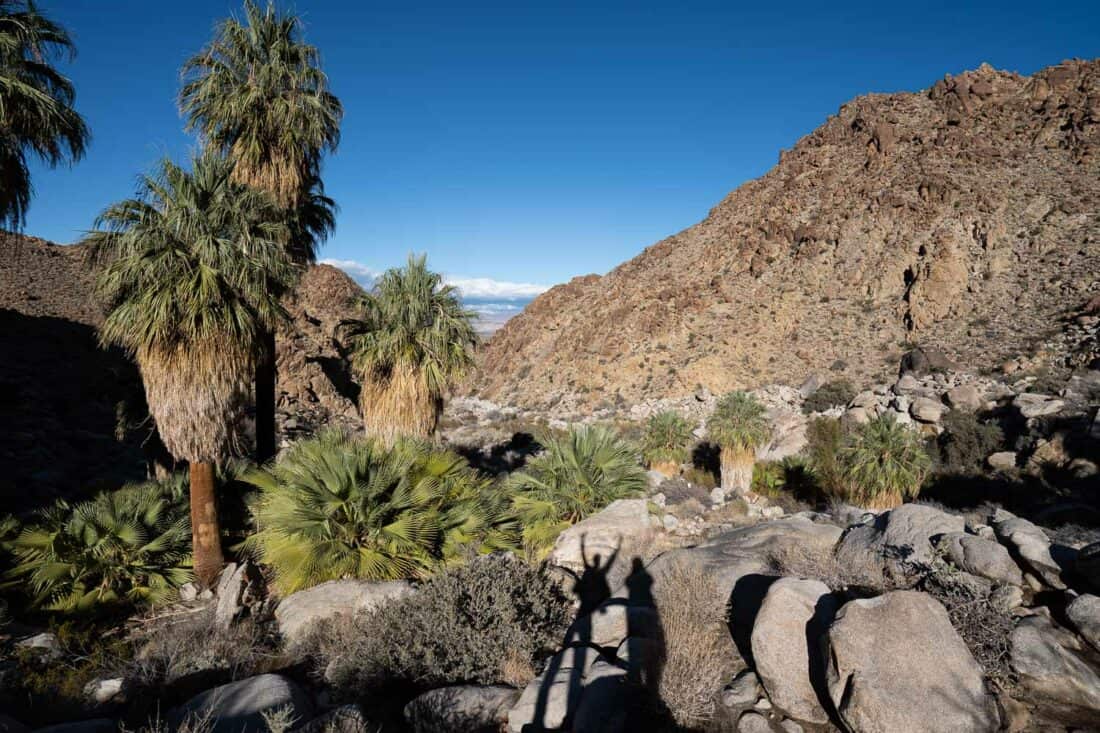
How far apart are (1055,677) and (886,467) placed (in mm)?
11142

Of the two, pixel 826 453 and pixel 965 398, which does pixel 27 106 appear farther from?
pixel 965 398

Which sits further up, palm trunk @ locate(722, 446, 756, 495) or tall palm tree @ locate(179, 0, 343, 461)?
tall palm tree @ locate(179, 0, 343, 461)

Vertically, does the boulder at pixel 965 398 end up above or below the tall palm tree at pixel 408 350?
below

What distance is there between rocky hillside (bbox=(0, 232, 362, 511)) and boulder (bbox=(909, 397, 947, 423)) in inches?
860

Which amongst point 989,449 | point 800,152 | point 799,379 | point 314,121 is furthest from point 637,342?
point 314,121

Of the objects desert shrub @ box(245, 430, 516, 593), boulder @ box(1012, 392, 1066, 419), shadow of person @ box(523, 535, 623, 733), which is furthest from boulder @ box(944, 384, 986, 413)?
shadow of person @ box(523, 535, 623, 733)

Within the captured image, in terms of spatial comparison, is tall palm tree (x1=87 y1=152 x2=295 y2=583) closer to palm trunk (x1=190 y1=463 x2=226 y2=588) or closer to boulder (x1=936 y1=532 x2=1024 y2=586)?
palm trunk (x1=190 y1=463 x2=226 y2=588)

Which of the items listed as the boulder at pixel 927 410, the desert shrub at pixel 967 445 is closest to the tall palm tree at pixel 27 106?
Answer: the desert shrub at pixel 967 445

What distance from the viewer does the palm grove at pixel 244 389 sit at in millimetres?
6969

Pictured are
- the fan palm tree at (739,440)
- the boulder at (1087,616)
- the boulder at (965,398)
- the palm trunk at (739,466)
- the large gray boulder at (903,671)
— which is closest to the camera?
the large gray boulder at (903,671)

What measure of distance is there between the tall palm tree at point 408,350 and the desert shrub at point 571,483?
257cm

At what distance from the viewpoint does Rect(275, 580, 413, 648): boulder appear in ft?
19.5

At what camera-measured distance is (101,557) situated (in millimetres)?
7305

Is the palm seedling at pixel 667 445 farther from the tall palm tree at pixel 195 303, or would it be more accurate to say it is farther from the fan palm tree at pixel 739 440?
the tall palm tree at pixel 195 303
